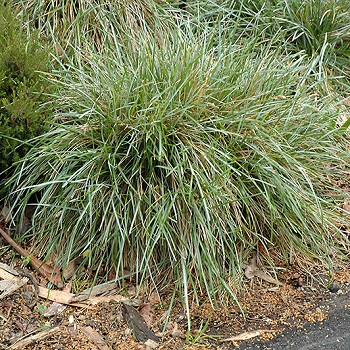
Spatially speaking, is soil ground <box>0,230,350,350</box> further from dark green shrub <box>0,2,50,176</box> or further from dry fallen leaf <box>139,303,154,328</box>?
dark green shrub <box>0,2,50,176</box>

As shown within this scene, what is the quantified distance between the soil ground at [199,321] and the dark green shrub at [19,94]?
655mm

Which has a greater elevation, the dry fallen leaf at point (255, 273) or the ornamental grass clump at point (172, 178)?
the ornamental grass clump at point (172, 178)

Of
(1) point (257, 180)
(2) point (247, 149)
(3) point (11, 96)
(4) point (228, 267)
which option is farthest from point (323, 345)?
(3) point (11, 96)

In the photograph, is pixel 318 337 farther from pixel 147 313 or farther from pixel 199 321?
pixel 147 313

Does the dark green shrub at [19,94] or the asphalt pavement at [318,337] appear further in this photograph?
the dark green shrub at [19,94]

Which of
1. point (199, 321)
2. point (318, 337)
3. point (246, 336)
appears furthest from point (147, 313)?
point (318, 337)

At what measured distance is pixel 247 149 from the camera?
12.1 feet

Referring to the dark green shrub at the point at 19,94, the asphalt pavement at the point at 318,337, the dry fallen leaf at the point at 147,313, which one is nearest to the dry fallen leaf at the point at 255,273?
the asphalt pavement at the point at 318,337

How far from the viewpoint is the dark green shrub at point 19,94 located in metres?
3.51

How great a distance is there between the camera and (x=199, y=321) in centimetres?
331

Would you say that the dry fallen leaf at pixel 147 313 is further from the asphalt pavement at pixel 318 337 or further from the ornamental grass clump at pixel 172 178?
the asphalt pavement at pixel 318 337

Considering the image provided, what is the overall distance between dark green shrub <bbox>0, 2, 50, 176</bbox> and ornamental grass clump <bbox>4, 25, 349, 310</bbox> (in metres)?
0.11

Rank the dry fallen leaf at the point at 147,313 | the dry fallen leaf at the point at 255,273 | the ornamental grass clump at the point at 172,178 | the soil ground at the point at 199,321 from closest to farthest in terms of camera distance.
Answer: the soil ground at the point at 199,321 → the dry fallen leaf at the point at 147,313 → the ornamental grass clump at the point at 172,178 → the dry fallen leaf at the point at 255,273

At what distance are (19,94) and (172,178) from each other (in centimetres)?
103
